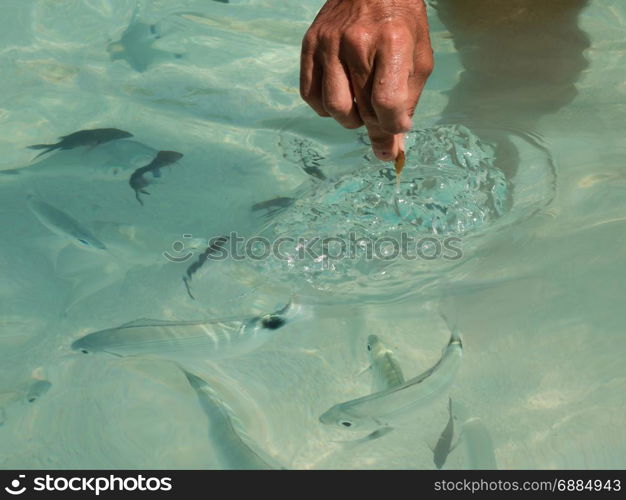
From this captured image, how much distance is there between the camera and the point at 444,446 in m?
1.80

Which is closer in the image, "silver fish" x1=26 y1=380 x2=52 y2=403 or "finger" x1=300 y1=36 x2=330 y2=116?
"finger" x1=300 y1=36 x2=330 y2=116

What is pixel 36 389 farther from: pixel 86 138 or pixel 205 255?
pixel 86 138

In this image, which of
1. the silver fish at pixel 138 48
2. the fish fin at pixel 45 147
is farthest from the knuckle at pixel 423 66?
the silver fish at pixel 138 48

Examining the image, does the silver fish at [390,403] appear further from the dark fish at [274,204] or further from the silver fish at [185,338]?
the dark fish at [274,204]

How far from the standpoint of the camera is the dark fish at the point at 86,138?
2842 millimetres

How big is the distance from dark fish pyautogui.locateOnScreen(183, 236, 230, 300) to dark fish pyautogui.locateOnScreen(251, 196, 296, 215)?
7.1 inches

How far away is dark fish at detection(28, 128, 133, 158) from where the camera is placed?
2.84m

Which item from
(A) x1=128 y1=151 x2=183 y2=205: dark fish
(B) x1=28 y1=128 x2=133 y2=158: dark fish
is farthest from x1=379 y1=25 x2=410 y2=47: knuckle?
(B) x1=28 y1=128 x2=133 y2=158: dark fish

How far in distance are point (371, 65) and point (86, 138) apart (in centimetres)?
146

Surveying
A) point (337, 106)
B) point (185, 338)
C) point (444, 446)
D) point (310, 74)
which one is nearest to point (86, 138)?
point (185, 338)

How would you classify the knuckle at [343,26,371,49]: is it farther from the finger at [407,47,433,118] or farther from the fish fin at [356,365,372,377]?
the fish fin at [356,365,372,377]

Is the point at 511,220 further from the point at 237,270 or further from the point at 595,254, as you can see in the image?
the point at 237,270

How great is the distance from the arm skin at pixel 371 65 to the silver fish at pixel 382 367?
1.59ft
